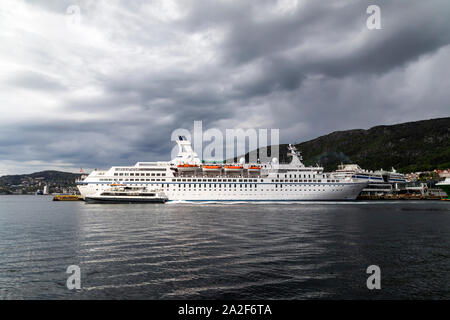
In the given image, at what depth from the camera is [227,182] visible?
71.4m

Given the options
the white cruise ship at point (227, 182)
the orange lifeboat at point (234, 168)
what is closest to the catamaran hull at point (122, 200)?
the white cruise ship at point (227, 182)

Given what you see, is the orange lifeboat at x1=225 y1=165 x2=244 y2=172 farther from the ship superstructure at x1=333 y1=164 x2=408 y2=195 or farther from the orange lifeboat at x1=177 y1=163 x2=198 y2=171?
the ship superstructure at x1=333 y1=164 x2=408 y2=195

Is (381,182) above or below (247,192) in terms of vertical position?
above

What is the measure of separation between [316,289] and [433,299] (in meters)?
4.14

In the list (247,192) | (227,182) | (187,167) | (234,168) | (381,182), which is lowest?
(247,192)

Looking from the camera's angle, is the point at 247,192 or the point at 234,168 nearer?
the point at 247,192

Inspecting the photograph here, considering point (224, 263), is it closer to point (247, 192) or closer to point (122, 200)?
point (122, 200)

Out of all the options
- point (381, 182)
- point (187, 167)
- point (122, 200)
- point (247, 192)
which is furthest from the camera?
point (381, 182)

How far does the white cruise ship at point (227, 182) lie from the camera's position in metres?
70.8

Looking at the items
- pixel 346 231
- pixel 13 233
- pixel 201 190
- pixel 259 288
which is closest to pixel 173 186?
pixel 201 190

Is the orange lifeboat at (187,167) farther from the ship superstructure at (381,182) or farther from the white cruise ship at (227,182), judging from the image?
the ship superstructure at (381,182)

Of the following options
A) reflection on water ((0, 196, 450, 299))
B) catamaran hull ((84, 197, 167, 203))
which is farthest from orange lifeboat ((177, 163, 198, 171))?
reflection on water ((0, 196, 450, 299))

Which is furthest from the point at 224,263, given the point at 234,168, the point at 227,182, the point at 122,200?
the point at 234,168

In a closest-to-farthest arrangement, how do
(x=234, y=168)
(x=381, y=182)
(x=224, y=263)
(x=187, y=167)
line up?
(x=224, y=263), (x=234, y=168), (x=187, y=167), (x=381, y=182)
